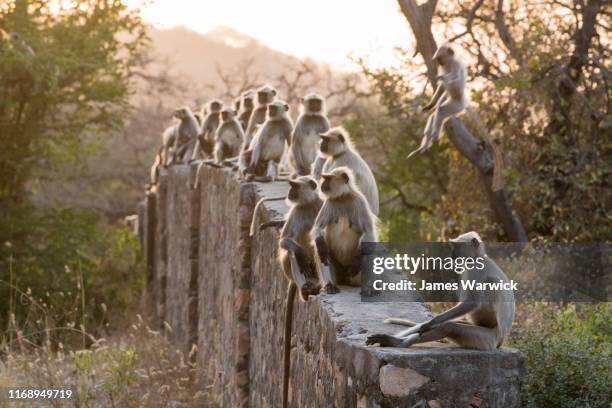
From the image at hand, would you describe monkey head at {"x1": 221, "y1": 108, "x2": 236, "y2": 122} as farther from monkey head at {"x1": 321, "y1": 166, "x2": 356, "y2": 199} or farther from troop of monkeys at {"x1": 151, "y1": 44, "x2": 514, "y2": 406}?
monkey head at {"x1": 321, "y1": 166, "x2": 356, "y2": 199}

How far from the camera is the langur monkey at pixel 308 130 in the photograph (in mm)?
7742

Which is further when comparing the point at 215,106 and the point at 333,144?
the point at 215,106

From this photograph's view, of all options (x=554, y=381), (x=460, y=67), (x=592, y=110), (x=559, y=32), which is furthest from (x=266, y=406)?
(x=559, y=32)

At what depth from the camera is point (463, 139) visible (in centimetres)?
1201

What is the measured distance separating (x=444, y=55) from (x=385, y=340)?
286 centimetres

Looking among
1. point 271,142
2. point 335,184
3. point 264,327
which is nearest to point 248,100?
point 271,142

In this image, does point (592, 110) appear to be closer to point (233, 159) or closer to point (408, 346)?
point (233, 159)

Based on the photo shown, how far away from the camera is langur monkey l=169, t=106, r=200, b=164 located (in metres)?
13.6

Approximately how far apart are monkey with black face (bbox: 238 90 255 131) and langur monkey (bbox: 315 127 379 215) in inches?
187

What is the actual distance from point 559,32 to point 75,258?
25.0ft

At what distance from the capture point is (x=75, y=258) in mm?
15445

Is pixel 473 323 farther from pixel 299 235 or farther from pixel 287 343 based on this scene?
pixel 287 343

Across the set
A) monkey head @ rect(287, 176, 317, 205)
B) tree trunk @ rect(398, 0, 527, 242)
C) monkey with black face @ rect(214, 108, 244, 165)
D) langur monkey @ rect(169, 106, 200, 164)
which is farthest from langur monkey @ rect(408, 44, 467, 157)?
langur monkey @ rect(169, 106, 200, 164)

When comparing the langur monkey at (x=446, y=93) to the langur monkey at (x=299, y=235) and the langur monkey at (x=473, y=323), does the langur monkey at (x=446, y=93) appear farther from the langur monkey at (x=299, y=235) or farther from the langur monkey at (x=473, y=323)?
the langur monkey at (x=473, y=323)
